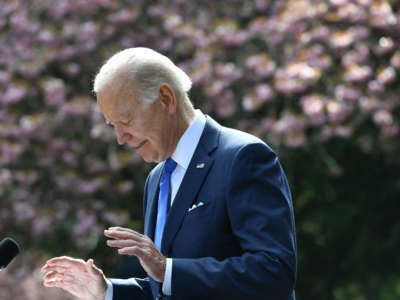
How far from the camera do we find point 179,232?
91.1 inches

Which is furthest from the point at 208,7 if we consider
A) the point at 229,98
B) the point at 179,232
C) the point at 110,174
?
the point at 179,232

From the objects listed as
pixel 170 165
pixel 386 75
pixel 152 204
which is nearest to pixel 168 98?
pixel 170 165

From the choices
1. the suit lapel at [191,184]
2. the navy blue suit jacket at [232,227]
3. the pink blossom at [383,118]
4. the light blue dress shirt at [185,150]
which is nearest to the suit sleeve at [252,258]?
the navy blue suit jacket at [232,227]

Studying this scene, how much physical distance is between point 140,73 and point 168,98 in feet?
0.38

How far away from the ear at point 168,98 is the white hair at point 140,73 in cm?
2

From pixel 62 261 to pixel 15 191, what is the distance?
5.30 m

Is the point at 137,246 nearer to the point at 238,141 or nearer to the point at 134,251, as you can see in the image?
the point at 134,251

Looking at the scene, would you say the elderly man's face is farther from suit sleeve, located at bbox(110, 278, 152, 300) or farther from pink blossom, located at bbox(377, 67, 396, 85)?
pink blossom, located at bbox(377, 67, 396, 85)

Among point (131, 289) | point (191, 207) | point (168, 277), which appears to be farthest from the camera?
point (131, 289)

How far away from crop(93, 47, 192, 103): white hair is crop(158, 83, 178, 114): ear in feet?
0.05

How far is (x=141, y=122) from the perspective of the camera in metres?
2.38

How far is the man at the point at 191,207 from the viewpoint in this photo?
217cm

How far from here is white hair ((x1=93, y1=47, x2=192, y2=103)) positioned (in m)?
2.33

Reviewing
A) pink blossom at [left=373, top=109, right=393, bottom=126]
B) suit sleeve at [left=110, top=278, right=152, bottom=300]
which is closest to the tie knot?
suit sleeve at [left=110, top=278, right=152, bottom=300]
